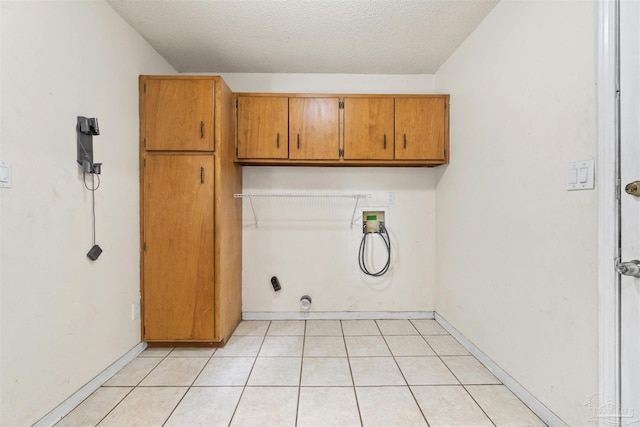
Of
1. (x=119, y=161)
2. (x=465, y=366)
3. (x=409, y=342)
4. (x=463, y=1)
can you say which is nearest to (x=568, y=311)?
(x=465, y=366)

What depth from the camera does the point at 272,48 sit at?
249cm

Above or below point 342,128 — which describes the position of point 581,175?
below

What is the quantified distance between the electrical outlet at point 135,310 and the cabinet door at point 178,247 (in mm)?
50

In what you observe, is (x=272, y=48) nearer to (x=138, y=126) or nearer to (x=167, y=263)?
(x=138, y=126)

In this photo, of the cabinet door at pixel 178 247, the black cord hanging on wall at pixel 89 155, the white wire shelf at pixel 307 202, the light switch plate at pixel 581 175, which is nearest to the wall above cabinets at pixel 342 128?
the white wire shelf at pixel 307 202

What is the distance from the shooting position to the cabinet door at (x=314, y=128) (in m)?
2.64

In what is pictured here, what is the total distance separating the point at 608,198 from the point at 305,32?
214cm

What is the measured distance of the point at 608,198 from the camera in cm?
122

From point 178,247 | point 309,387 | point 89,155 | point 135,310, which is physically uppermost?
point 89,155

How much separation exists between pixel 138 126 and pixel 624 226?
295cm

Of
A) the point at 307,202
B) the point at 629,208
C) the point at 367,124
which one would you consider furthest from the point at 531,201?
the point at 307,202

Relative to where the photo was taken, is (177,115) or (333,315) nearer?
(177,115)

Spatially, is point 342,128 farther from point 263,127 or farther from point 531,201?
point 531,201

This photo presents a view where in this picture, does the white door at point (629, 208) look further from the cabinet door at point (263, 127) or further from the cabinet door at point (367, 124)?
the cabinet door at point (263, 127)
